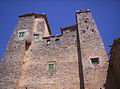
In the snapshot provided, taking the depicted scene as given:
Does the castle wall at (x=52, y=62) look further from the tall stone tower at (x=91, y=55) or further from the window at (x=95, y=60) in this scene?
the window at (x=95, y=60)

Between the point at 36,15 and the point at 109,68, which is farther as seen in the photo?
the point at 36,15

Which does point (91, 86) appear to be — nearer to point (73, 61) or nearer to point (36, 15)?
point (73, 61)

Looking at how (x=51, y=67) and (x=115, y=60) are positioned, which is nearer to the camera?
(x=115, y=60)

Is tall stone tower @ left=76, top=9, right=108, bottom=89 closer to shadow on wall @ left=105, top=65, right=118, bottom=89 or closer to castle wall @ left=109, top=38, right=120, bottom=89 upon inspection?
shadow on wall @ left=105, top=65, right=118, bottom=89

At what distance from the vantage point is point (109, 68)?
1250 centimetres

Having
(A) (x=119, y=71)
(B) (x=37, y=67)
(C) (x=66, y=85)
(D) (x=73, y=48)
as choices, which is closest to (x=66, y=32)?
(D) (x=73, y=48)

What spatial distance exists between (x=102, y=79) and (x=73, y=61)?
3536 millimetres

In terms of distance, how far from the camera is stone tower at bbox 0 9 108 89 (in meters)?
12.9

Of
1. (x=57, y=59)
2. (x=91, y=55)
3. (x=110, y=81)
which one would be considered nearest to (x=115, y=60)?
(x=110, y=81)

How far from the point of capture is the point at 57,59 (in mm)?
14977

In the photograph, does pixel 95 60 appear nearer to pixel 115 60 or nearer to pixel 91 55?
pixel 91 55

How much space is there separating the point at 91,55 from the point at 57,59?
3.50 metres

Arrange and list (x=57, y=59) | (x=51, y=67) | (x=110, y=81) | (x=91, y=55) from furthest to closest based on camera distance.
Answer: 1. (x=57, y=59)
2. (x=51, y=67)
3. (x=91, y=55)
4. (x=110, y=81)

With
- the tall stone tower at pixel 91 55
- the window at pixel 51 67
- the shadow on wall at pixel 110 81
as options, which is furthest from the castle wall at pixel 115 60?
the window at pixel 51 67
